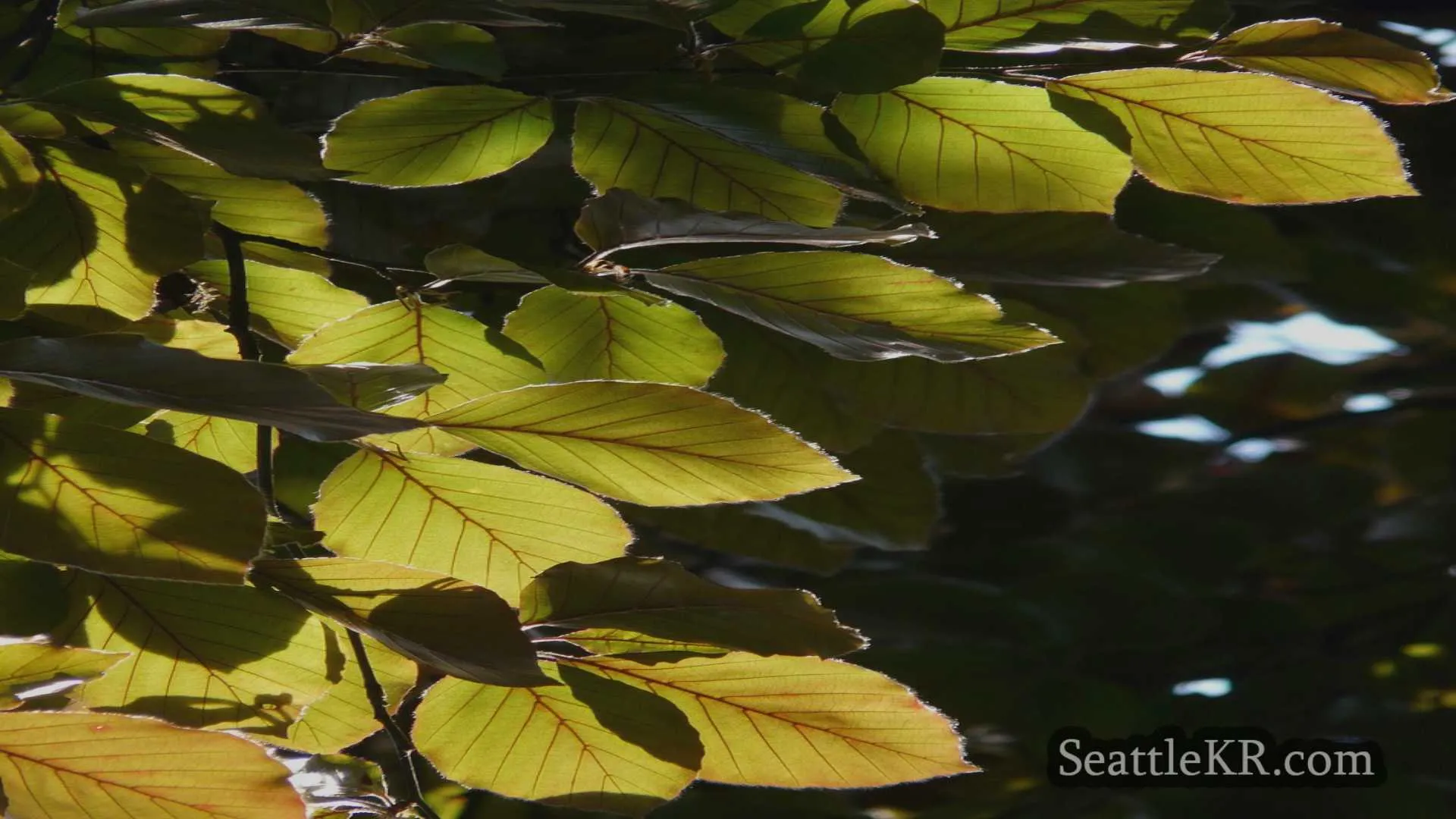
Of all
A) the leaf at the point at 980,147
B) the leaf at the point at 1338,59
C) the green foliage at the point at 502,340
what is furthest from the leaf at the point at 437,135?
the leaf at the point at 1338,59

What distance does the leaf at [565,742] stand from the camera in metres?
Answer: 0.32

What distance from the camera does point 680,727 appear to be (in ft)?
1.05

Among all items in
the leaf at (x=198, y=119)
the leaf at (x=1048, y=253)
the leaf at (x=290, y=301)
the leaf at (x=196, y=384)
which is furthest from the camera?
the leaf at (x=1048, y=253)

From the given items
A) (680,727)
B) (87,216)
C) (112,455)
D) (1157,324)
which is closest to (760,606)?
(680,727)

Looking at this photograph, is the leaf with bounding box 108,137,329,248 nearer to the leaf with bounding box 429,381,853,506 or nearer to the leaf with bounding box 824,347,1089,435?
the leaf with bounding box 429,381,853,506

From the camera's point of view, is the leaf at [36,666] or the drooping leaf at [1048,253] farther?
the drooping leaf at [1048,253]

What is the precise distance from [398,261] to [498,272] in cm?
37

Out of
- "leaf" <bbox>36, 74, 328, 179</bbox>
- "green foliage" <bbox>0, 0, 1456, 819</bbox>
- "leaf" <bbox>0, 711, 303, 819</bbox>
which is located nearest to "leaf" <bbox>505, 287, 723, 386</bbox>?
"green foliage" <bbox>0, 0, 1456, 819</bbox>

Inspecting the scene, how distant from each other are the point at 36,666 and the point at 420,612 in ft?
0.32

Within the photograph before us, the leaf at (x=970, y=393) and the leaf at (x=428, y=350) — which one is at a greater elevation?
the leaf at (x=428, y=350)

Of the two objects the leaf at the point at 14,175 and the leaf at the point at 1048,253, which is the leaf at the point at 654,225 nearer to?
the leaf at the point at 14,175

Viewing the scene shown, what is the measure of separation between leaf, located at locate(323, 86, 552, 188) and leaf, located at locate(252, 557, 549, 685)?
153 mm

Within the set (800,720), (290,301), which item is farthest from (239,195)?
(800,720)

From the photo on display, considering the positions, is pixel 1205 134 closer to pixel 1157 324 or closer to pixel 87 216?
pixel 87 216
